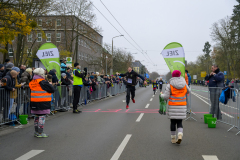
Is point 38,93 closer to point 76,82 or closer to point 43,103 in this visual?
point 43,103

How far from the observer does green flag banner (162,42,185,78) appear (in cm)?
1034

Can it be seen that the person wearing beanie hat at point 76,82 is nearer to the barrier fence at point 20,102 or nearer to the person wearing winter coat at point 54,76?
the barrier fence at point 20,102

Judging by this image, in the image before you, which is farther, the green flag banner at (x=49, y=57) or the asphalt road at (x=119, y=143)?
the green flag banner at (x=49, y=57)

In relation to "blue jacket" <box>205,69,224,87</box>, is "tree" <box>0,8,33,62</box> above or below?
above

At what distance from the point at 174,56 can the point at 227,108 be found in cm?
302

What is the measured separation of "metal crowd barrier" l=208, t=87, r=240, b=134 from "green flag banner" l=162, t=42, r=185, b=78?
1509mm

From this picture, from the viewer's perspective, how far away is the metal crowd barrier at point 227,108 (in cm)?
773

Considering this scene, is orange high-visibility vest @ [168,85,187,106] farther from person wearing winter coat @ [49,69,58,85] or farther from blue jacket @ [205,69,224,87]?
person wearing winter coat @ [49,69,58,85]

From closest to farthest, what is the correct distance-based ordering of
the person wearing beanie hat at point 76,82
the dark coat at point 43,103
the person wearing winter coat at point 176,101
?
1. the person wearing winter coat at point 176,101
2. the dark coat at point 43,103
3. the person wearing beanie hat at point 76,82

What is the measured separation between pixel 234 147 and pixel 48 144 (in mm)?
4140

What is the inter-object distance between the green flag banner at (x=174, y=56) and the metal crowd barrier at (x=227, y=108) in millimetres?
1509

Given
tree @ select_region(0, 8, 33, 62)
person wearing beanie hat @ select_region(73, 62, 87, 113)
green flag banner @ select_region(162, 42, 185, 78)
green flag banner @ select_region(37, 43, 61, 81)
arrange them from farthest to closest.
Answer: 1. tree @ select_region(0, 8, 33, 62)
2. person wearing beanie hat @ select_region(73, 62, 87, 113)
3. green flag banner @ select_region(37, 43, 61, 81)
4. green flag banner @ select_region(162, 42, 185, 78)

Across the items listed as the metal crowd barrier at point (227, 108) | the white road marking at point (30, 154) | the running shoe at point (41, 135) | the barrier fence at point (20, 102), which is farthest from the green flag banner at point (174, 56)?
the white road marking at point (30, 154)

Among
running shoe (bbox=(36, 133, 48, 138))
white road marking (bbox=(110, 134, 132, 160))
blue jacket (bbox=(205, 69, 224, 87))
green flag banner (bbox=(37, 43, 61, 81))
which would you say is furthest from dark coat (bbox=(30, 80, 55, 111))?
blue jacket (bbox=(205, 69, 224, 87))
